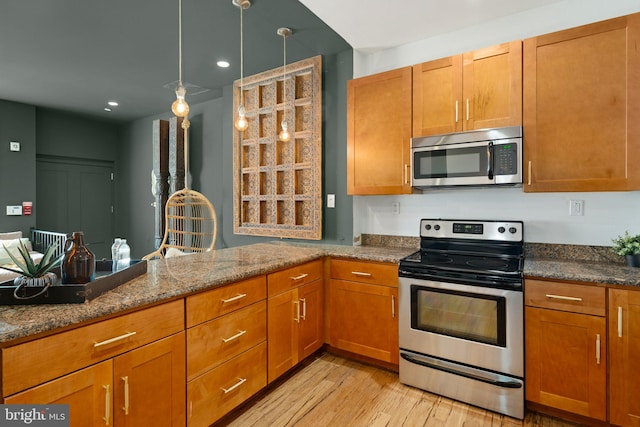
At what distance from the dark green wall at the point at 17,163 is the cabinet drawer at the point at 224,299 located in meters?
5.10

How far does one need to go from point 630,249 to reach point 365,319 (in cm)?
166

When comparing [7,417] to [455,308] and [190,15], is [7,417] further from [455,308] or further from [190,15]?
[190,15]

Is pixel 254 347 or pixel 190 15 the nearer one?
pixel 254 347

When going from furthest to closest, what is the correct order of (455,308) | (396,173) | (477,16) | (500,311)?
1. (396,173)
2. (477,16)
3. (455,308)
4. (500,311)

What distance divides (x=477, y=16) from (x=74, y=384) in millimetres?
3137

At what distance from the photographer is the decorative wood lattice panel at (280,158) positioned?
10.3ft

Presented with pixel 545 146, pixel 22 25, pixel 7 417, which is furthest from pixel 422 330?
pixel 22 25

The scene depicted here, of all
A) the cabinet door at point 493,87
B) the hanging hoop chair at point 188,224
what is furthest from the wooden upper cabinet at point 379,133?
the hanging hoop chair at point 188,224

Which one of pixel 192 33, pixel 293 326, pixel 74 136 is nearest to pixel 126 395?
pixel 293 326

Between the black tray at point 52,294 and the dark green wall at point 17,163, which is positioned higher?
the dark green wall at point 17,163

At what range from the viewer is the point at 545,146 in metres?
2.10

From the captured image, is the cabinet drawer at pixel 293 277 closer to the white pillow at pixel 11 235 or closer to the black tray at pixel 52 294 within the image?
the black tray at pixel 52 294

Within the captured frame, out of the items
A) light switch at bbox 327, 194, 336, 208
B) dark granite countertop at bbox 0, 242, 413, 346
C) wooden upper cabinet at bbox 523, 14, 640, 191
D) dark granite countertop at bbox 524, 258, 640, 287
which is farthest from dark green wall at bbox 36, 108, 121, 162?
dark granite countertop at bbox 524, 258, 640, 287

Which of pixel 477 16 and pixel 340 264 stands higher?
pixel 477 16
